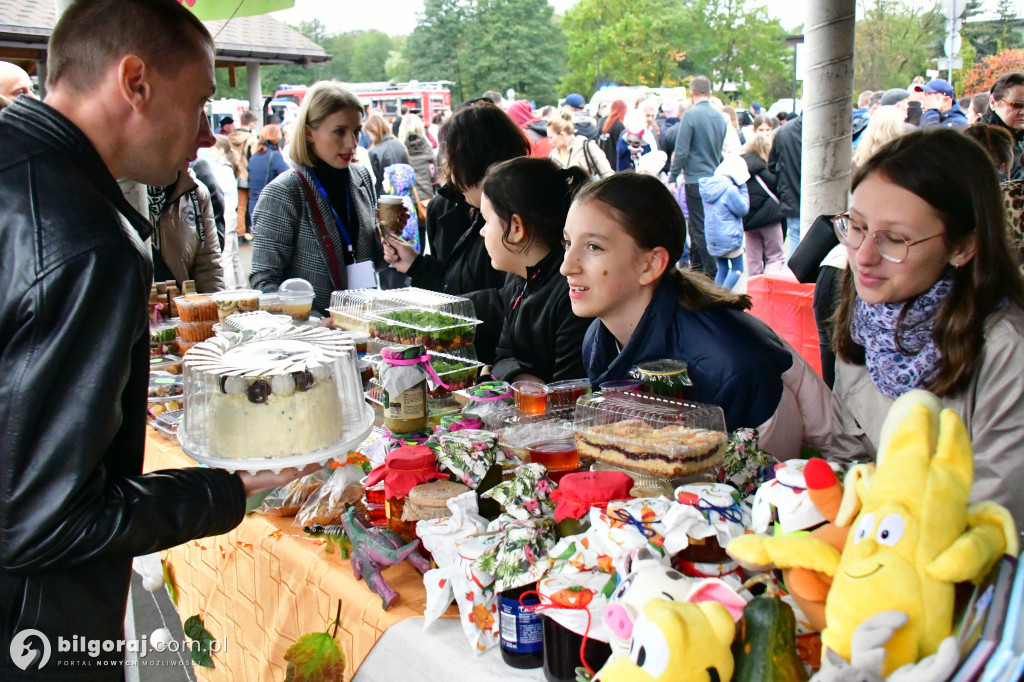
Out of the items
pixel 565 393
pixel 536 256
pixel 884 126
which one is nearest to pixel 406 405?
pixel 565 393

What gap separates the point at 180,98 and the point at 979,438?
6.00ft

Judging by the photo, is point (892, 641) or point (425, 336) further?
point (425, 336)

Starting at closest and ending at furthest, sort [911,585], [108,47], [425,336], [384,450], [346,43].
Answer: [911,585] < [108,47] < [384,450] < [425,336] < [346,43]

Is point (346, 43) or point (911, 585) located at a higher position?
point (346, 43)

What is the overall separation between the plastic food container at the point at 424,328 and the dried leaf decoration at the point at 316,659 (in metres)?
1.30

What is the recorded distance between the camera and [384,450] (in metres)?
2.26

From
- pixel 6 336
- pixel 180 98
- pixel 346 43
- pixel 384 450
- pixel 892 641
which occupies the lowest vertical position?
pixel 384 450

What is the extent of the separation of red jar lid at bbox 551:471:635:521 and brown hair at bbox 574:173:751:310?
863 millimetres

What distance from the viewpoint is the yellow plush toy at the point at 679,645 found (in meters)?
1.02

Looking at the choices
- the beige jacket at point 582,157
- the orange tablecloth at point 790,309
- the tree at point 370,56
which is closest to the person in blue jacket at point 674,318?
the orange tablecloth at point 790,309

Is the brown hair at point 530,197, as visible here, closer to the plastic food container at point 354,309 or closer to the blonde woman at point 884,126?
the plastic food container at point 354,309

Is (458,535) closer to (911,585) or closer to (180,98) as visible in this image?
(911,585)

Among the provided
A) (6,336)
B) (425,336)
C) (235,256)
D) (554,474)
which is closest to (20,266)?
(6,336)

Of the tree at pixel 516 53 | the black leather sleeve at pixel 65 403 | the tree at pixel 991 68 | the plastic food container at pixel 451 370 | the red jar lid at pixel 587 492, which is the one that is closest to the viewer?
the black leather sleeve at pixel 65 403
